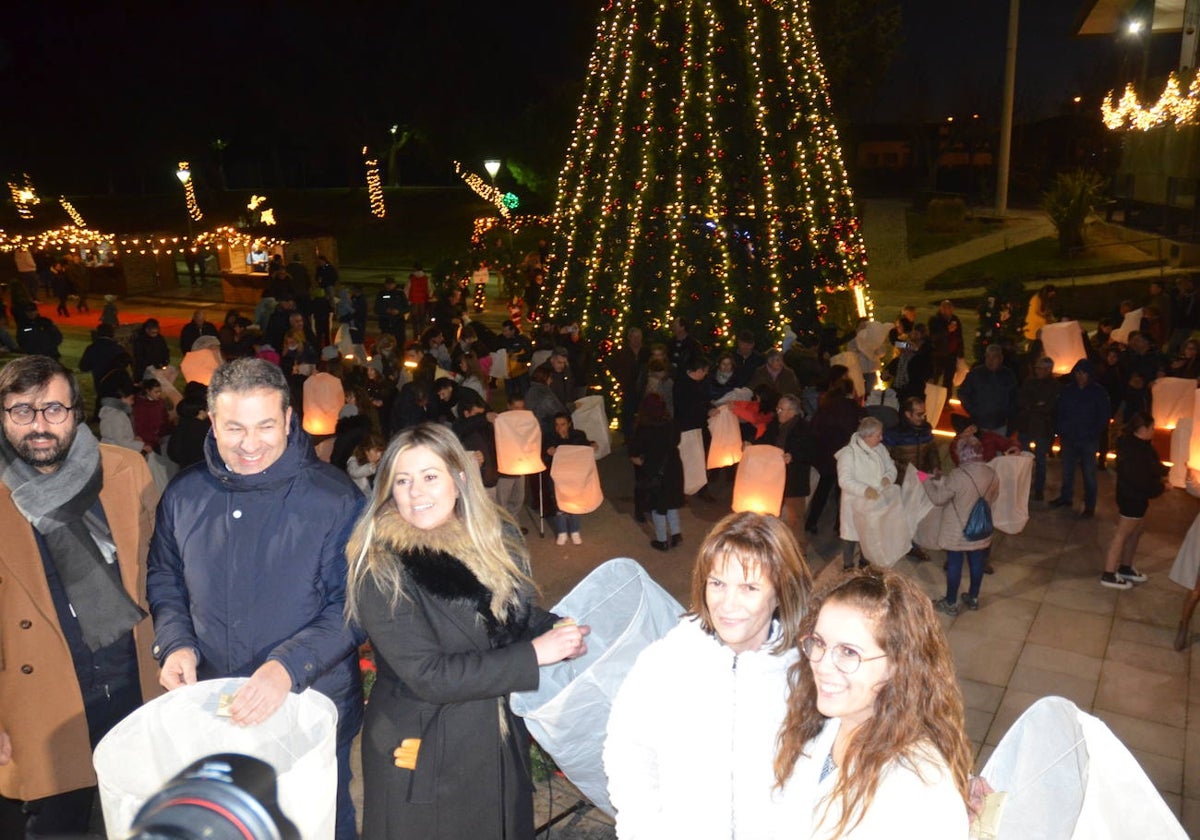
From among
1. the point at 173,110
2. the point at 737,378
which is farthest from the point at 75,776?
the point at 173,110

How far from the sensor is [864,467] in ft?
24.5

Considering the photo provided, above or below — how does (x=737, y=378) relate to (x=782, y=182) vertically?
below

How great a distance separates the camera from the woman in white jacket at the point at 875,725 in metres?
2.14

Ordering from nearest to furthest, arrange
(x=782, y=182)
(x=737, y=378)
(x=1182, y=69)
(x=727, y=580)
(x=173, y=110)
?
(x=727, y=580) → (x=737, y=378) → (x=782, y=182) → (x=1182, y=69) → (x=173, y=110)

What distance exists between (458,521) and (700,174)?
34.2 ft

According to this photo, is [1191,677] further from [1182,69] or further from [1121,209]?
[1121,209]

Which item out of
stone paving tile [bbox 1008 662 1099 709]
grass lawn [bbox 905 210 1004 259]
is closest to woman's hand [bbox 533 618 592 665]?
stone paving tile [bbox 1008 662 1099 709]

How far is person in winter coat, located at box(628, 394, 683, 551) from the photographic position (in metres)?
8.61

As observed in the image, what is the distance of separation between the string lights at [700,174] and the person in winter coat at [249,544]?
1000 centimetres

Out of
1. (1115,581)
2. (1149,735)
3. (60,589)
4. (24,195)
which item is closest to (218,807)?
(60,589)

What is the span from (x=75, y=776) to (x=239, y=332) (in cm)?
1098

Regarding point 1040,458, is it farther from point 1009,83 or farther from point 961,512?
point 1009,83

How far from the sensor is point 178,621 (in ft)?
9.77

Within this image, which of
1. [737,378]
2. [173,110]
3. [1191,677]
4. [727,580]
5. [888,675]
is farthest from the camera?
[173,110]
